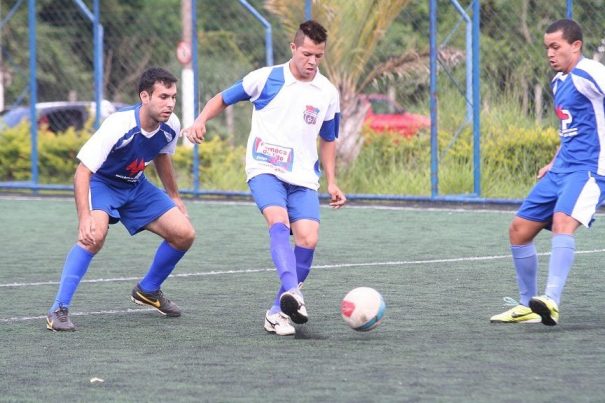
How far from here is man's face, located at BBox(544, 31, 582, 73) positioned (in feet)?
24.5

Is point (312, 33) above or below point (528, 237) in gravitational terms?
above

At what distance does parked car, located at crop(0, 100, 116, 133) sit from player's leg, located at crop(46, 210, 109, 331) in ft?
46.4

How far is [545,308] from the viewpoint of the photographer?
7.07 metres

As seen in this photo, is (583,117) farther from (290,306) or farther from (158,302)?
(158,302)

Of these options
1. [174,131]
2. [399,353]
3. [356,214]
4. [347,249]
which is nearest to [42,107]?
[356,214]

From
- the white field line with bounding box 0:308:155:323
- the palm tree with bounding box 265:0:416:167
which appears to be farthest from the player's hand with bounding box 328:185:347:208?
the palm tree with bounding box 265:0:416:167

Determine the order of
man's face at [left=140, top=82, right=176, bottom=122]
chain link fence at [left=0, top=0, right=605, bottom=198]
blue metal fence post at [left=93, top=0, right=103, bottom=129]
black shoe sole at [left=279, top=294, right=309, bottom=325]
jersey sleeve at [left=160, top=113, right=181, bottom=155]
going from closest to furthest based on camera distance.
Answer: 1. black shoe sole at [left=279, top=294, right=309, bottom=325]
2. man's face at [left=140, top=82, right=176, bottom=122]
3. jersey sleeve at [left=160, top=113, right=181, bottom=155]
4. chain link fence at [left=0, top=0, right=605, bottom=198]
5. blue metal fence post at [left=93, top=0, right=103, bottom=129]

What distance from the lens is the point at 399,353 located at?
6.66 meters

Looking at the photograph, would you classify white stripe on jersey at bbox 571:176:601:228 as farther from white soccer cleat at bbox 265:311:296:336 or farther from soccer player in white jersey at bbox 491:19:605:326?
white soccer cleat at bbox 265:311:296:336

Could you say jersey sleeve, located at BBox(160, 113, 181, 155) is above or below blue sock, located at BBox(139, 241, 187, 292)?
above

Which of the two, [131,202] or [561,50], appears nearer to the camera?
[561,50]

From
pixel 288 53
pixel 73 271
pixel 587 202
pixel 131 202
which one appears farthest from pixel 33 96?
pixel 587 202

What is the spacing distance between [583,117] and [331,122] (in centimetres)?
146

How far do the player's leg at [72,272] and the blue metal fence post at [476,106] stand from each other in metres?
8.55
